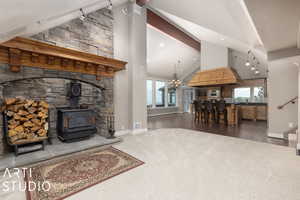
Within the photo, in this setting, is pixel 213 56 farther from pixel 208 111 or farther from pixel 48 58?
pixel 48 58

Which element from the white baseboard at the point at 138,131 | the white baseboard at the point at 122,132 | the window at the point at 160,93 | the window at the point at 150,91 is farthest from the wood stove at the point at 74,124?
the window at the point at 160,93

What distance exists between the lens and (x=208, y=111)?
20.2 feet

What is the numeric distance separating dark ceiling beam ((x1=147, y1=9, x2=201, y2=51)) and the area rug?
509 cm

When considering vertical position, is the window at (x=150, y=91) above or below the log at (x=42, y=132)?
above

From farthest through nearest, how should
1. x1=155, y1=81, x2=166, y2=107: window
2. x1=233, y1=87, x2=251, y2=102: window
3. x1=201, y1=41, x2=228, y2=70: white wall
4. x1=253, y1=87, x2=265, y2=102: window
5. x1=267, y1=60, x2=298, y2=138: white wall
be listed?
x1=155, y1=81, x2=166, y2=107: window → x1=233, y1=87, x2=251, y2=102: window → x1=253, y1=87, x2=265, y2=102: window → x1=201, y1=41, x2=228, y2=70: white wall → x1=267, y1=60, x2=298, y2=138: white wall

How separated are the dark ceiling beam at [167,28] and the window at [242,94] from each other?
4.12 meters

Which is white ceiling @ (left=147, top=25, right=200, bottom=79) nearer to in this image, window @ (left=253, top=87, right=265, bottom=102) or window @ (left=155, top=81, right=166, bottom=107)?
window @ (left=155, top=81, right=166, bottom=107)

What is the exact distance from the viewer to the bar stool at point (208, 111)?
5.95 m

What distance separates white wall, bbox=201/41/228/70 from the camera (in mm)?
7035

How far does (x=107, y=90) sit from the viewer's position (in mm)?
3658

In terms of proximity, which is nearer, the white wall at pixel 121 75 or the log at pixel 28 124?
the log at pixel 28 124

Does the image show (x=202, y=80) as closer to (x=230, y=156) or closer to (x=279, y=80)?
(x=279, y=80)

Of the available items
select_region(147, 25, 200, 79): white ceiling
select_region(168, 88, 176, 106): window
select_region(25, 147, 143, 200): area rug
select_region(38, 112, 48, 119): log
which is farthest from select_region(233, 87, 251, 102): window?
select_region(38, 112, 48, 119): log

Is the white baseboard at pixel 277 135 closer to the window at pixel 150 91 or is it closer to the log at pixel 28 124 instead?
the log at pixel 28 124
